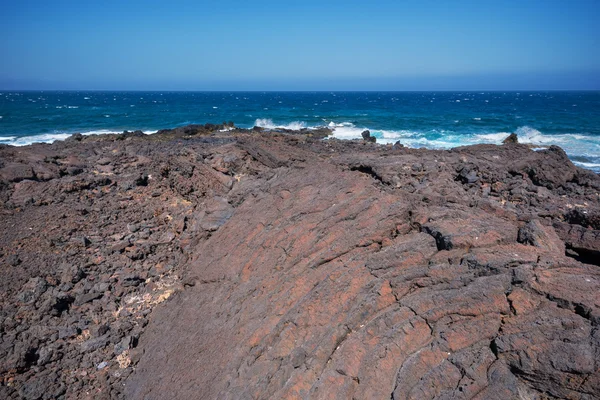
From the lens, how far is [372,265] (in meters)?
4.73

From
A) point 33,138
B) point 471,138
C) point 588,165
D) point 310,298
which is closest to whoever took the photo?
point 310,298

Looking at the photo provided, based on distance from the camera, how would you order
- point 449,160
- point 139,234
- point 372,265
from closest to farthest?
point 372,265 < point 139,234 < point 449,160

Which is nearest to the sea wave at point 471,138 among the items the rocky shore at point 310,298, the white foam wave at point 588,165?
the white foam wave at point 588,165

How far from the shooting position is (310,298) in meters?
4.64

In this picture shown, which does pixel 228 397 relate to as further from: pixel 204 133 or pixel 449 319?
pixel 204 133

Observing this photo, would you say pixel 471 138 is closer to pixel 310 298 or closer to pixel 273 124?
pixel 273 124

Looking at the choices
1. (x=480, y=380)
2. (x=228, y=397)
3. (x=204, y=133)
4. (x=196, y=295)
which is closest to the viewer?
(x=480, y=380)

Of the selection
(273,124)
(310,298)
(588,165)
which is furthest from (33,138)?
(588,165)

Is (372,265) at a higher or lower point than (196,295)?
higher

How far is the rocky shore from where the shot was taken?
3551 mm

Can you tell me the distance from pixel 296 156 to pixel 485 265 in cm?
1037

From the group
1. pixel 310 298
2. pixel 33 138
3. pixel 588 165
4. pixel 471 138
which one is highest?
pixel 33 138

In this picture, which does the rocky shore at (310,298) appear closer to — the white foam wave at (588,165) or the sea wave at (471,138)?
the white foam wave at (588,165)

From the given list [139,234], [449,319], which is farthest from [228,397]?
[139,234]
